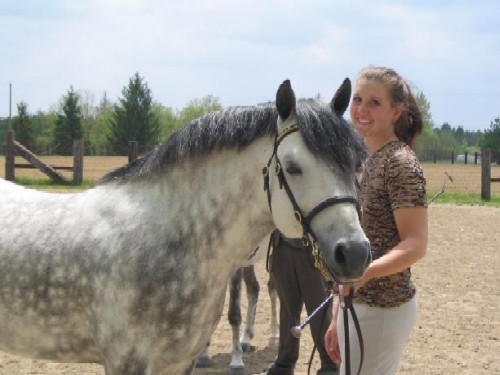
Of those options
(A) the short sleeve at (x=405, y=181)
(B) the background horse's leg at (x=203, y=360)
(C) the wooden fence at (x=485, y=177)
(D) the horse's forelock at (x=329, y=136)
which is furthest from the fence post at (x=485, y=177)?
(D) the horse's forelock at (x=329, y=136)

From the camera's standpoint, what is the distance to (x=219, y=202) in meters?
2.84

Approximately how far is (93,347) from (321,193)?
1.25 meters

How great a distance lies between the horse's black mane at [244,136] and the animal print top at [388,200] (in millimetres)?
224

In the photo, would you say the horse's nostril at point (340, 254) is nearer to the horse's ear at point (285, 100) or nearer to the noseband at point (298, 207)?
the noseband at point (298, 207)

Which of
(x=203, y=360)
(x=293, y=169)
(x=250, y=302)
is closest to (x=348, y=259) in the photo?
(x=293, y=169)

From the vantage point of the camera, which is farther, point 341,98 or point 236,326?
point 236,326

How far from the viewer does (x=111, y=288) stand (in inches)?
111

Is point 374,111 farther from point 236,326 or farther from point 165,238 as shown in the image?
point 236,326

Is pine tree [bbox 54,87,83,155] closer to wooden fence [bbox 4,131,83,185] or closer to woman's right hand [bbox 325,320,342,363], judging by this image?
wooden fence [bbox 4,131,83,185]

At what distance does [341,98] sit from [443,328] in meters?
4.62

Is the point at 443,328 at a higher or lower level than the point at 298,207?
lower

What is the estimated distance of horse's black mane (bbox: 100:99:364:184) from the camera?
2.53 m

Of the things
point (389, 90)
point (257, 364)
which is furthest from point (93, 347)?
point (257, 364)

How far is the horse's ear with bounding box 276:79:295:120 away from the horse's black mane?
0.04 meters
